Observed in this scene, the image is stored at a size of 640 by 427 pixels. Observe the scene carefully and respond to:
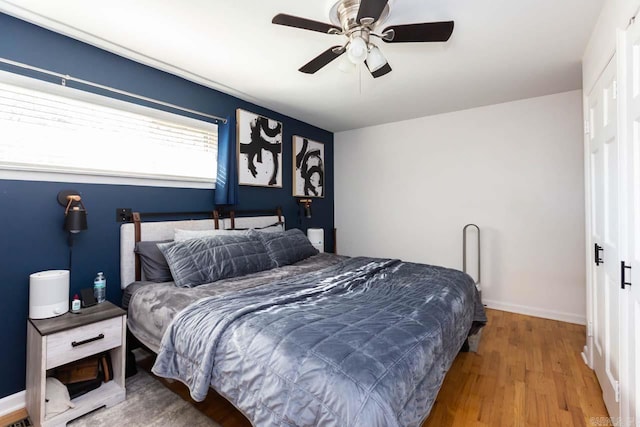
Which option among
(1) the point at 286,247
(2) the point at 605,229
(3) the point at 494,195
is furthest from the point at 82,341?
(3) the point at 494,195

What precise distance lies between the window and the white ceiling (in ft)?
1.48

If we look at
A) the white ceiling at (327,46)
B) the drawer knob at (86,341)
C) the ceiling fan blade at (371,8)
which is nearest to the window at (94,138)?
the white ceiling at (327,46)

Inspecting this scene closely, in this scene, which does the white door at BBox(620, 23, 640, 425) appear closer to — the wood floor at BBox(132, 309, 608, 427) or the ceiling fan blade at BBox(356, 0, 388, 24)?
the wood floor at BBox(132, 309, 608, 427)

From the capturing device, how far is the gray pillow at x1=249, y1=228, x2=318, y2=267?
2.86 m

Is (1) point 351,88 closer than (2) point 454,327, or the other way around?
(2) point 454,327

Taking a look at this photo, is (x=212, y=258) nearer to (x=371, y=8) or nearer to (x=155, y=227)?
(x=155, y=227)

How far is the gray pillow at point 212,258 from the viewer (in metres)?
2.21

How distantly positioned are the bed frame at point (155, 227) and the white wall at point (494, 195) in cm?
220

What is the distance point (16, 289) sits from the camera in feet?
6.24

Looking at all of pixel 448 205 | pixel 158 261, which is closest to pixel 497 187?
pixel 448 205

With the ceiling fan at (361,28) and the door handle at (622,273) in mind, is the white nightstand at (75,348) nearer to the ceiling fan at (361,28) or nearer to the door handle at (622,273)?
the ceiling fan at (361,28)

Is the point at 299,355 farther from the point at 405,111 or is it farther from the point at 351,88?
the point at 405,111

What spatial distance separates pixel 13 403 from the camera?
6.19 ft

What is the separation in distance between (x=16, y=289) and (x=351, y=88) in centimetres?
319
